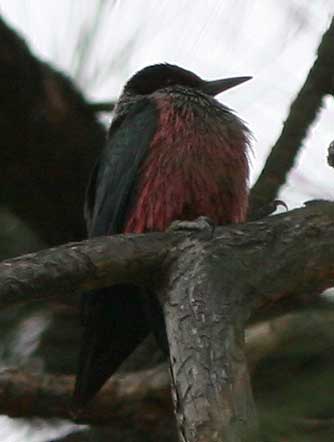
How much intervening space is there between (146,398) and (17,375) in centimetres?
42

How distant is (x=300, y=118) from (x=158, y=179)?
549 mm

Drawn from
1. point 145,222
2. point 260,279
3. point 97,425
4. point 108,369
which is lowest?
point 97,425

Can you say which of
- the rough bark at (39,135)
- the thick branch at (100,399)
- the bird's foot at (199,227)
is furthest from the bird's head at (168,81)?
the bird's foot at (199,227)

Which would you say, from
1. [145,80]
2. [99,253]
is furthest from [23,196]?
[99,253]

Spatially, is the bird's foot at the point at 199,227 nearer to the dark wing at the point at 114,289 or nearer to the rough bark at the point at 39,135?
the dark wing at the point at 114,289

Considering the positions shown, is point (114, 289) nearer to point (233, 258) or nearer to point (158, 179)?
point (158, 179)

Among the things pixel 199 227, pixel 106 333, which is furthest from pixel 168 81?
pixel 199 227

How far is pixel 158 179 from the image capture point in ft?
13.6

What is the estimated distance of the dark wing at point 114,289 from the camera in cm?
340

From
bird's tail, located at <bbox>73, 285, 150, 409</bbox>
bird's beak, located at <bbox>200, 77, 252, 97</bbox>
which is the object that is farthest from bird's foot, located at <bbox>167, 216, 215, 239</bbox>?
bird's beak, located at <bbox>200, 77, 252, 97</bbox>

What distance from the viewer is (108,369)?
11.2 ft

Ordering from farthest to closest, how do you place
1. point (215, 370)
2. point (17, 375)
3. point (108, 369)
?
point (17, 375) < point (108, 369) < point (215, 370)

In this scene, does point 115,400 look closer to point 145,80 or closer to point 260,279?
point 260,279

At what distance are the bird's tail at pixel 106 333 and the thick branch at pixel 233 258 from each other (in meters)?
0.53
